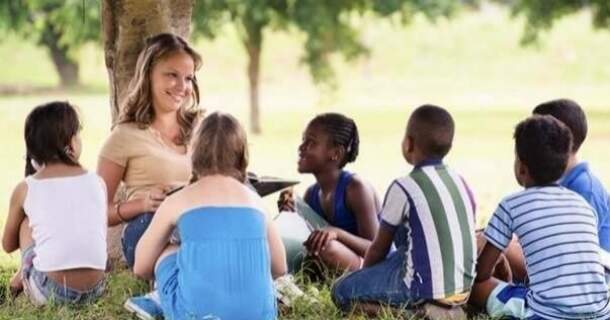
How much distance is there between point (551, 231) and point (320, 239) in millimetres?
1366

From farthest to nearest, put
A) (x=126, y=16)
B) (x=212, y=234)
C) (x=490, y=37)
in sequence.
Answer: (x=490, y=37) → (x=126, y=16) → (x=212, y=234)

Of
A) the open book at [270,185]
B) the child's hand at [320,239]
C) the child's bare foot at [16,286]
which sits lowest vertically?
the child's bare foot at [16,286]

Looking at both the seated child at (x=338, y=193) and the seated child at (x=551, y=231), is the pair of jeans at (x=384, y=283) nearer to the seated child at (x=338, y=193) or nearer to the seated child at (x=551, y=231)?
the seated child at (x=551, y=231)

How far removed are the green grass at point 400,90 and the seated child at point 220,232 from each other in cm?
527

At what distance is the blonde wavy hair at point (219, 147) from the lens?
15.9 feet

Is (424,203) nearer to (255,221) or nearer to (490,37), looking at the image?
(255,221)

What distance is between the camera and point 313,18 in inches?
838

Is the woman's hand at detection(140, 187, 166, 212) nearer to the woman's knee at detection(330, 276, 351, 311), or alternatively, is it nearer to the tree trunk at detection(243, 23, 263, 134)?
the woman's knee at detection(330, 276, 351, 311)

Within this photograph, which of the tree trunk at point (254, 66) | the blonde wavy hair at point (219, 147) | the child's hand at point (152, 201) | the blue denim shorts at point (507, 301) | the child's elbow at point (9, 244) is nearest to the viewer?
the blonde wavy hair at point (219, 147)

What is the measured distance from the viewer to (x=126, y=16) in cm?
686

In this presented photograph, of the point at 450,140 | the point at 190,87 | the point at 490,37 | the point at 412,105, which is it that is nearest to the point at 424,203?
the point at 450,140

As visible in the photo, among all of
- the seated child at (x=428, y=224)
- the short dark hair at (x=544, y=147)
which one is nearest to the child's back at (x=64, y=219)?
the seated child at (x=428, y=224)

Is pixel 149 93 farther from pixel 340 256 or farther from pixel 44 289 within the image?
pixel 340 256

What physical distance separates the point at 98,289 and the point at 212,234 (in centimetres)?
99
